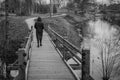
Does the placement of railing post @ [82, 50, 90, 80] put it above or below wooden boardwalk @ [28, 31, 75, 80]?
above

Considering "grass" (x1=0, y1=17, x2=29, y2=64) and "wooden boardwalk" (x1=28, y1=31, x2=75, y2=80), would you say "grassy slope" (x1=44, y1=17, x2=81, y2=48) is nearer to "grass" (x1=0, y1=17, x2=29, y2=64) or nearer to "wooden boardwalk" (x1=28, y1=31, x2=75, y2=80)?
"grass" (x1=0, y1=17, x2=29, y2=64)

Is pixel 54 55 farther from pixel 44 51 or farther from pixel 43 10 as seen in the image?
pixel 43 10

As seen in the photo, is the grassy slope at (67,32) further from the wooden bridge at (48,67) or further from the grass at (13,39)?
the wooden bridge at (48,67)

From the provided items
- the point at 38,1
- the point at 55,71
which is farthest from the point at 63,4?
the point at 55,71

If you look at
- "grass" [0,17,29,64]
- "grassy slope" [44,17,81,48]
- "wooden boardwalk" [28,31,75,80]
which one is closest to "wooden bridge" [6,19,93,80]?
"wooden boardwalk" [28,31,75,80]

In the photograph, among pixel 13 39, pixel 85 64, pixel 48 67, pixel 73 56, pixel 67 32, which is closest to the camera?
pixel 85 64

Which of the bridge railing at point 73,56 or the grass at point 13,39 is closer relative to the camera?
the bridge railing at point 73,56

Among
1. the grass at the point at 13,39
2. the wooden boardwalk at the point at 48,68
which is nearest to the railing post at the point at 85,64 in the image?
the wooden boardwalk at the point at 48,68

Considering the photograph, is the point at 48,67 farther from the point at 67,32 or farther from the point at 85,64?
the point at 67,32

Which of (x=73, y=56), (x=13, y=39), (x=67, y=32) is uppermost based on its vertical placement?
(x=73, y=56)

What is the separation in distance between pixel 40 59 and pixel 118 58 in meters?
8.41

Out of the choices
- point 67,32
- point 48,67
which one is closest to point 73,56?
point 48,67

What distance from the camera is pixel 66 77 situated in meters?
8.91

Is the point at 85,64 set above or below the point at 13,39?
above
